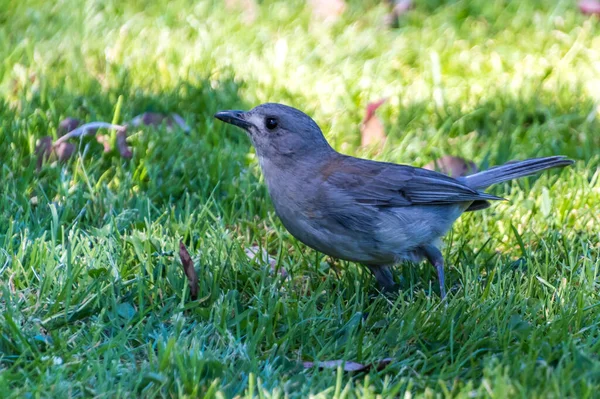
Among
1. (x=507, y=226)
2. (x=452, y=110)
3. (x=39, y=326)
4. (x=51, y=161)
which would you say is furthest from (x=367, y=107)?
(x=39, y=326)

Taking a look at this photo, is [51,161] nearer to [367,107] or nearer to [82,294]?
[82,294]

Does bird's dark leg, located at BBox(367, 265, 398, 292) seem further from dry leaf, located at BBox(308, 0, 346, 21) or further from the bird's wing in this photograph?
dry leaf, located at BBox(308, 0, 346, 21)

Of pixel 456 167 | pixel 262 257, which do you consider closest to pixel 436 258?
pixel 262 257

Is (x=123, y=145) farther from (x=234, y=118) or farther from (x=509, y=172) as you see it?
(x=509, y=172)

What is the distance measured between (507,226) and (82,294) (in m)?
2.47

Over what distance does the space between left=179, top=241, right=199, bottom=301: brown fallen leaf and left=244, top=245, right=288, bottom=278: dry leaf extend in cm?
48

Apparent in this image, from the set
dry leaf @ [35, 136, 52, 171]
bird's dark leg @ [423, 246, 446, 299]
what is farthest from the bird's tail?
dry leaf @ [35, 136, 52, 171]

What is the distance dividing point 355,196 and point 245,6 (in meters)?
3.97

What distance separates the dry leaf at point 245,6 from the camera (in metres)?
7.96

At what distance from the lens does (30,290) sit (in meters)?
4.04

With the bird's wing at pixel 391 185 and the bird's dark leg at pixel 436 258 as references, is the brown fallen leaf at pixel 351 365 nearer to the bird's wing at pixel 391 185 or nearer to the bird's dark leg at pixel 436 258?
the bird's dark leg at pixel 436 258

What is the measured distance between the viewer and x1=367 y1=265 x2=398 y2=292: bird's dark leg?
15.1ft

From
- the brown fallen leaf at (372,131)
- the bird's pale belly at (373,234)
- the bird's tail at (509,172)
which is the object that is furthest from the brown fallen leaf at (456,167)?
the bird's pale belly at (373,234)

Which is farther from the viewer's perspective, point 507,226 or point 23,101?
point 23,101
